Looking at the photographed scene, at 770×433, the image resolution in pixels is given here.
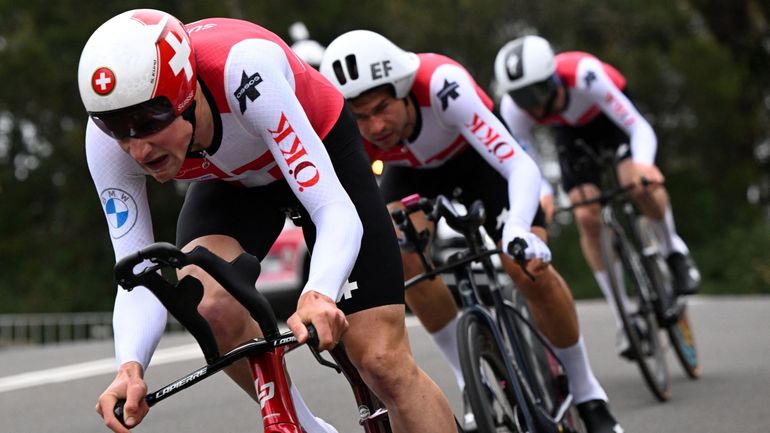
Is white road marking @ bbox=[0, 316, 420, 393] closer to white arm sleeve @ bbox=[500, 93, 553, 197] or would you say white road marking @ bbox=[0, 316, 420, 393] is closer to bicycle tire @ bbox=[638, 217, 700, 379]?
white arm sleeve @ bbox=[500, 93, 553, 197]

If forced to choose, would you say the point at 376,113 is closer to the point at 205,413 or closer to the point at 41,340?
the point at 205,413

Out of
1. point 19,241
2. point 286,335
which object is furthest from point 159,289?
point 19,241

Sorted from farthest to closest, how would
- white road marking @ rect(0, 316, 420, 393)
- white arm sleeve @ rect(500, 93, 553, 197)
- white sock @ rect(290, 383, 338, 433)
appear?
white road marking @ rect(0, 316, 420, 393) < white arm sleeve @ rect(500, 93, 553, 197) < white sock @ rect(290, 383, 338, 433)

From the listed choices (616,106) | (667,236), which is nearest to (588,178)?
(616,106)

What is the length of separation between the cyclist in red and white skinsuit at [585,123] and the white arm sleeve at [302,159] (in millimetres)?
4041

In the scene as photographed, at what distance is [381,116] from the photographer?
588cm

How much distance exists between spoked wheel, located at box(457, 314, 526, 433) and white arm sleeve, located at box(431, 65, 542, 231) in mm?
717

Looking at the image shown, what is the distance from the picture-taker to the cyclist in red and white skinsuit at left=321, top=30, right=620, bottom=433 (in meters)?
5.73

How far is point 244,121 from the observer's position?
13.7ft

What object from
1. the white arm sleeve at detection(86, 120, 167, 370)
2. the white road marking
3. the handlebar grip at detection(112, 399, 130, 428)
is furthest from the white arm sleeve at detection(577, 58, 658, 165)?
the handlebar grip at detection(112, 399, 130, 428)

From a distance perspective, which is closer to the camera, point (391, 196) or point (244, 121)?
point (244, 121)

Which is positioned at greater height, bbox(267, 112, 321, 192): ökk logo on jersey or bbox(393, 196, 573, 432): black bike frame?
bbox(267, 112, 321, 192): ökk logo on jersey

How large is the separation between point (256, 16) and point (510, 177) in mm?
22747

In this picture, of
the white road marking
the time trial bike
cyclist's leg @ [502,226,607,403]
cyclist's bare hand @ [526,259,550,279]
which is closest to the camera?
the time trial bike
